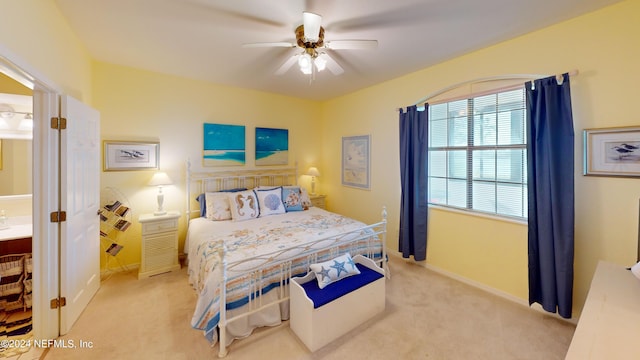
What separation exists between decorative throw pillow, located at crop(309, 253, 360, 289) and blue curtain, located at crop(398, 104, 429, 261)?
1503 mm

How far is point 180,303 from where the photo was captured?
2.65m

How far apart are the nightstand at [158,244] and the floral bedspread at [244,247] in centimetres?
28

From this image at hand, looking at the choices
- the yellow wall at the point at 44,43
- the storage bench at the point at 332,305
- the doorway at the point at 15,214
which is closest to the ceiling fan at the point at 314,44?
the yellow wall at the point at 44,43

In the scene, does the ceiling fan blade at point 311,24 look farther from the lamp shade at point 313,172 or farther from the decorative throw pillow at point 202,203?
the lamp shade at point 313,172

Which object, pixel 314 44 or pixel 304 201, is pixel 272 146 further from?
pixel 314 44

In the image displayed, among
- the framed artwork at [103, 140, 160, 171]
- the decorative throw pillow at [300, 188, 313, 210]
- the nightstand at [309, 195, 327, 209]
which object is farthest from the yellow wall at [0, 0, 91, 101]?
the nightstand at [309, 195, 327, 209]

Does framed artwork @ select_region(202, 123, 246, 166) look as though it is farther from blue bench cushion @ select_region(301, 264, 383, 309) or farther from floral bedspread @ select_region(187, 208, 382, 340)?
blue bench cushion @ select_region(301, 264, 383, 309)

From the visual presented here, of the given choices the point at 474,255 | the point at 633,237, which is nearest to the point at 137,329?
the point at 474,255

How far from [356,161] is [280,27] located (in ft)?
8.83

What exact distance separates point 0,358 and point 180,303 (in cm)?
122

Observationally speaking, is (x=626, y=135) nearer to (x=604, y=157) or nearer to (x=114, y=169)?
(x=604, y=157)

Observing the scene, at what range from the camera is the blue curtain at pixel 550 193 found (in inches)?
88.3

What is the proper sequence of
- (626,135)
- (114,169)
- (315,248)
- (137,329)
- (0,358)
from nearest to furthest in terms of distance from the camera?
(0,358), (626,135), (137,329), (315,248), (114,169)

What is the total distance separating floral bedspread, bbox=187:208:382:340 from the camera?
2.02 meters
